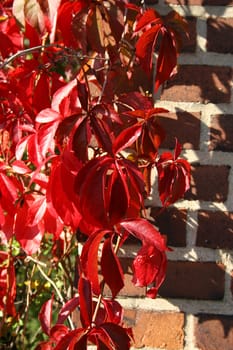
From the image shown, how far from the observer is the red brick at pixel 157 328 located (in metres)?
1.33

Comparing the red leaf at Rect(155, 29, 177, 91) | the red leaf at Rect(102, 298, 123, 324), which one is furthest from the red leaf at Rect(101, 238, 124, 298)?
the red leaf at Rect(155, 29, 177, 91)

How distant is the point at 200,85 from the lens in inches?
51.1

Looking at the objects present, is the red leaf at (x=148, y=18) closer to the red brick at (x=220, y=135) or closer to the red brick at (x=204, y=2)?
the red brick at (x=204, y=2)

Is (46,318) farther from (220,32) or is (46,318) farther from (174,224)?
(220,32)

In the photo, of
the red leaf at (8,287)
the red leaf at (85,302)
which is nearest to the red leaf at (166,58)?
the red leaf at (85,302)

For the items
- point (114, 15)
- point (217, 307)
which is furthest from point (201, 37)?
point (217, 307)

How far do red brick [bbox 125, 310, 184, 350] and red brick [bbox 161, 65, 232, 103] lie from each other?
47cm

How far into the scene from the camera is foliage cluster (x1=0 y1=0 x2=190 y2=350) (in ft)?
3.46

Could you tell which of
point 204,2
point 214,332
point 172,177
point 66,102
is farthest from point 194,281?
point 204,2

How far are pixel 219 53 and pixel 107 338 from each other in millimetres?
637

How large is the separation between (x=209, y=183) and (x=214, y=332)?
33cm

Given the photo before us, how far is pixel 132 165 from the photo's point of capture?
3.56 feet

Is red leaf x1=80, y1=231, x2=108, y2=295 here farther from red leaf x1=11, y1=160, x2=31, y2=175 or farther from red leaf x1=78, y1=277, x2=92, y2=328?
red leaf x1=11, y1=160, x2=31, y2=175

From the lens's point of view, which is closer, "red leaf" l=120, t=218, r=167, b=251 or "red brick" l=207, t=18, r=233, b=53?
"red leaf" l=120, t=218, r=167, b=251
